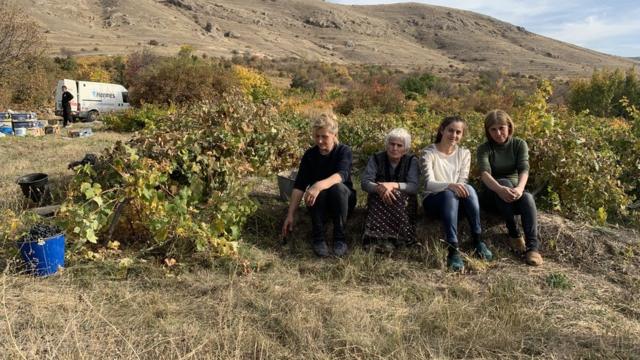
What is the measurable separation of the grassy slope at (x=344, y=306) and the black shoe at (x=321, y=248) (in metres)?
0.11

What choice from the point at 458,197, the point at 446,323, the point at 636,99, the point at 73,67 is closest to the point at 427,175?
the point at 458,197

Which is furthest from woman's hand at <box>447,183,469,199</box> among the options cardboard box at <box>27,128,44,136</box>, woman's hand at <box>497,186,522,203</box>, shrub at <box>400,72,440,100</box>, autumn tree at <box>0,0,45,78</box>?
shrub at <box>400,72,440,100</box>

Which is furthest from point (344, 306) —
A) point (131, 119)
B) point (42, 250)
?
point (131, 119)

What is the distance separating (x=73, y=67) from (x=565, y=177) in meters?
32.3

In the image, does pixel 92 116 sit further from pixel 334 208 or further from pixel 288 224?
pixel 334 208

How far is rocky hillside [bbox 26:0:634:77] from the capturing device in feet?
181

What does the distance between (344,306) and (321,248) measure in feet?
3.09

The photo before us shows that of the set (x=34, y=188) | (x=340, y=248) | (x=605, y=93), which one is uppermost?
(x=605, y=93)

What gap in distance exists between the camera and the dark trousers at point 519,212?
3557mm

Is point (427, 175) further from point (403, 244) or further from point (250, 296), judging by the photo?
point (250, 296)

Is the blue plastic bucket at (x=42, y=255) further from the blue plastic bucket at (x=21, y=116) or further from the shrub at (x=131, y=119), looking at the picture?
the blue plastic bucket at (x=21, y=116)

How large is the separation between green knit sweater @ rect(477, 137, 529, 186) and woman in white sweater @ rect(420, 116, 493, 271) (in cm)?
16

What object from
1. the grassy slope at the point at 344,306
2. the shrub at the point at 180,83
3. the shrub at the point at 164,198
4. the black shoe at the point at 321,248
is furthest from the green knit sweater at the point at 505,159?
the shrub at the point at 180,83

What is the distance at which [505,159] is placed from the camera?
12.7 feet
